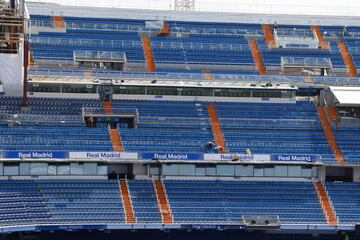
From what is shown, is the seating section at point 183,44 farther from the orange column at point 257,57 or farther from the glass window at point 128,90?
the glass window at point 128,90

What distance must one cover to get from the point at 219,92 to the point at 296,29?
43.8 ft

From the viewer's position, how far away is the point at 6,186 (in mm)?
Answer: 60969

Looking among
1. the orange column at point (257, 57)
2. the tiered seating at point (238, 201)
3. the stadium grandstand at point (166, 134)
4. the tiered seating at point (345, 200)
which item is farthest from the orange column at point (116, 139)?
the orange column at point (257, 57)

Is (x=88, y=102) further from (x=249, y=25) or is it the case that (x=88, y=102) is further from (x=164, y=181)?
(x=249, y=25)

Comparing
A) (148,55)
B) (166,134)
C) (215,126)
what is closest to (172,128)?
(166,134)

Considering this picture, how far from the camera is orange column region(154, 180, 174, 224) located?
2408 inches

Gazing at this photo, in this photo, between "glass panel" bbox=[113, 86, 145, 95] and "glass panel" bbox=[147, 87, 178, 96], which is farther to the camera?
"glass panel" bbox=[147, 87, 178, 96]

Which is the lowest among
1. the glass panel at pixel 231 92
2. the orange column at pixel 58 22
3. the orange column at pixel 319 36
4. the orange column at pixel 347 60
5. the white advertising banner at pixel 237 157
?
the white advertising banner at pixel 237 157

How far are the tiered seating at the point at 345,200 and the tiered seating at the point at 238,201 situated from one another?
3.85 feet

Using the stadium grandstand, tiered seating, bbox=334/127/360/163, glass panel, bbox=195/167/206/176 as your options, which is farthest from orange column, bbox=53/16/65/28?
tiered seating, bbox=334/127/360/163

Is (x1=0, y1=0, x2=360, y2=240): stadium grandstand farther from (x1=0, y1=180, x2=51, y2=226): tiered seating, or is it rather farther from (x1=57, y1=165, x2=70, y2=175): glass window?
(x1=57, y1=165, x2=70, y2=175): glass window

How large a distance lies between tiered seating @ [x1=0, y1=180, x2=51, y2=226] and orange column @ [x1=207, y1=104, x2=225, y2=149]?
12.5 meters

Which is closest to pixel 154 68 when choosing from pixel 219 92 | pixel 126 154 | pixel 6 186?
pixel 219 92

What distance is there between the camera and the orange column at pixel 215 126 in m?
66.2
